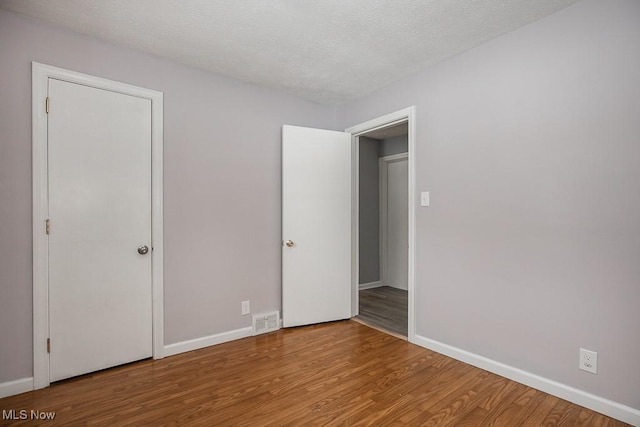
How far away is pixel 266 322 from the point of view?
3.19 meters

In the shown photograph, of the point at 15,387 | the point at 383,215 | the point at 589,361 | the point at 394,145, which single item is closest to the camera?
the point at 589,361

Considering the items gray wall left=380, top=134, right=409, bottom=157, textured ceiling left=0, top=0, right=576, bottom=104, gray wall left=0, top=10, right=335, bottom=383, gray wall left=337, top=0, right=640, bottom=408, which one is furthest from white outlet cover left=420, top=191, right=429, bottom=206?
gray wall left=380, top=134, right=409, bottom=157

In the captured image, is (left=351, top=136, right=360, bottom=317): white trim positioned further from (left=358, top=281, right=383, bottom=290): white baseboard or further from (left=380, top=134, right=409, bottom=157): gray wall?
(left=380, top=134, right=409, bottom=157): gray wall

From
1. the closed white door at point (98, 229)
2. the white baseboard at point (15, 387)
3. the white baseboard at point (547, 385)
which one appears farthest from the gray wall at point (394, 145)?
the white baseboard at point (15, 387)

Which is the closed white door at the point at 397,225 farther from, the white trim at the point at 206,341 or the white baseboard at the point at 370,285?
the white trim at the point at 206,341

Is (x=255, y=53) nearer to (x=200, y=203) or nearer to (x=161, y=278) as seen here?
(x=200, y=203)

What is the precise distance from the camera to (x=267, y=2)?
195 cm

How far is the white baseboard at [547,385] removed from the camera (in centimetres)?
180

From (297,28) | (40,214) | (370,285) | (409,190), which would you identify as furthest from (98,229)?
(370,285)

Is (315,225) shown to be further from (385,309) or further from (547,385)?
(547,385)

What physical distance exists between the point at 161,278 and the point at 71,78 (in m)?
1.59

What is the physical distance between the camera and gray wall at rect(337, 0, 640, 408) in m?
1.83

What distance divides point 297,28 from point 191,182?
4.94 feet

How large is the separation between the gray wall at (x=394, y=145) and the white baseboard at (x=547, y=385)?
118 inches
